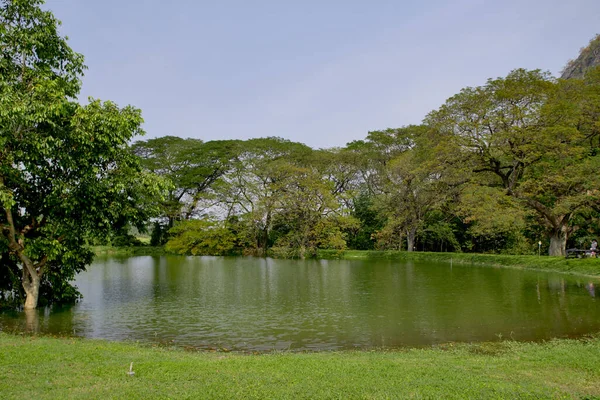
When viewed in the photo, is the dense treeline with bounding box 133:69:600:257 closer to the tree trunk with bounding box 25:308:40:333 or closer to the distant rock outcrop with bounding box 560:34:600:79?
the tree trunk with bounding box 25:308:40:333

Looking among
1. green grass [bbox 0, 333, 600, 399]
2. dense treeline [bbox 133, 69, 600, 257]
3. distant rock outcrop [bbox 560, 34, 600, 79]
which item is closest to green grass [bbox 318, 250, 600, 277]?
dense treeline [bbox 133, 69, 600, 257]

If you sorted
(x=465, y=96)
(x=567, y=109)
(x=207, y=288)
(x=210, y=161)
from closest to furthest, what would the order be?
(x=207, y=288) → (x=567, y=109) → (x=465, y=96) → (x=210, y=161)

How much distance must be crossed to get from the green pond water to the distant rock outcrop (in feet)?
146

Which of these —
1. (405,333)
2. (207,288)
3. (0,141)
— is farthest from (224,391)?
(207,288)

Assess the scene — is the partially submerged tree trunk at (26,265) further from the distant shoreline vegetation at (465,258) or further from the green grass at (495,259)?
the green grass at (495,259)

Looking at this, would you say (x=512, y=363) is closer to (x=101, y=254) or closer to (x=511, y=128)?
(x=511, y=128)

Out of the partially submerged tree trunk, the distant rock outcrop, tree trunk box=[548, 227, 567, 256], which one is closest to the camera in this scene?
the partially submerged tree trunk

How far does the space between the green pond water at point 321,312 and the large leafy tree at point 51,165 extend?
2.06 meters

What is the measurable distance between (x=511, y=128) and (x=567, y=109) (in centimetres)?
348

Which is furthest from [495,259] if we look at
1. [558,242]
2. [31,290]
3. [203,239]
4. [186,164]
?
[186,164]

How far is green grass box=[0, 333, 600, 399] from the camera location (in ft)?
19.7

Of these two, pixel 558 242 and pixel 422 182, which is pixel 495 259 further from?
pixel 422 182

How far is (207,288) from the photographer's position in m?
20.8

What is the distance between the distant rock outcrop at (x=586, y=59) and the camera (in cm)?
5581
